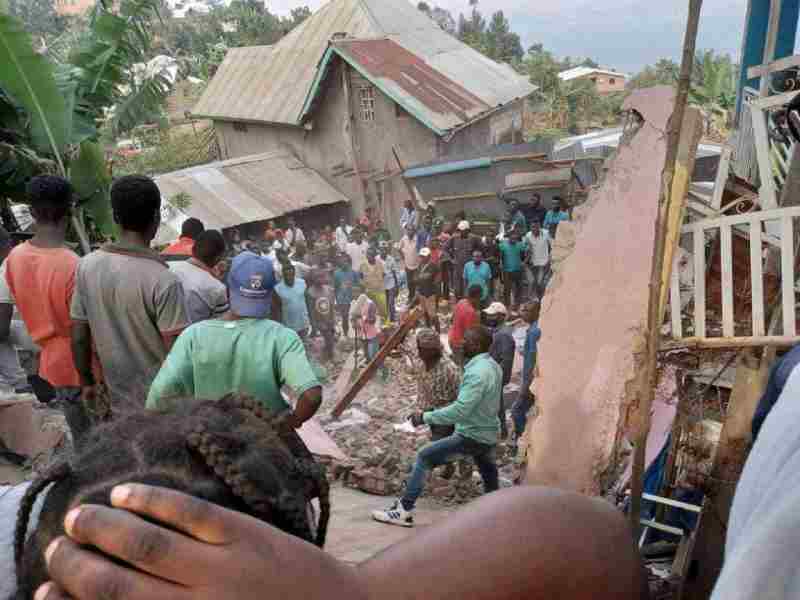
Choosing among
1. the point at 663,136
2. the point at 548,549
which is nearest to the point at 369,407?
the point at 663,136

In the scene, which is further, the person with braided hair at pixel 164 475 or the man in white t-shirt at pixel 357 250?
the man in white t-shirt at pixel 357 250

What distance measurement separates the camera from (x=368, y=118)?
14016 mm

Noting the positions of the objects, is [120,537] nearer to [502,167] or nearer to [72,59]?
[72,59]

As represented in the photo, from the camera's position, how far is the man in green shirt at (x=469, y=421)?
4.45m

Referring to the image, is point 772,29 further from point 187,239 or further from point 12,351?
point 12,351

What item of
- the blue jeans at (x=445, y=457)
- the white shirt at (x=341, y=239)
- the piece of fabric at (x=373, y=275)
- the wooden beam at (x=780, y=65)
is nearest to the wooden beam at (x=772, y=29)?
the wooden beam at (x=780, y=65)

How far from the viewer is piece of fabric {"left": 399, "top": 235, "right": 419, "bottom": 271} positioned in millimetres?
11625

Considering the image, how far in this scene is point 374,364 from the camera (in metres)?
8.79

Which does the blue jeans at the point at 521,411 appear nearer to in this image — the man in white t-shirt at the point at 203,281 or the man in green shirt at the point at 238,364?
the man in white t-shirt at the point at 203,281

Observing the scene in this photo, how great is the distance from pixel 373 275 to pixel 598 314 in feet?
26.2

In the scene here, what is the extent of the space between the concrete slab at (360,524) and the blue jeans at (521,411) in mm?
1415

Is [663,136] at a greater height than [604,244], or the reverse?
[663,136]

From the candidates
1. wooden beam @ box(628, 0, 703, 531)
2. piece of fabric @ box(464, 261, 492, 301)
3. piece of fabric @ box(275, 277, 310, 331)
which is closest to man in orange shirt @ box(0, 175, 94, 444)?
wooden beam @ box(628, 0, 703, 531)

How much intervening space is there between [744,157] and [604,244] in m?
2.79
